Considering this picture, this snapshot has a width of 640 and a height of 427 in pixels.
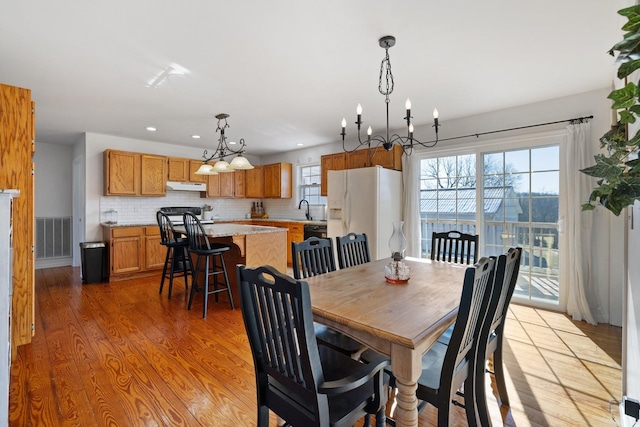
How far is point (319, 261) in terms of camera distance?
2.24 m

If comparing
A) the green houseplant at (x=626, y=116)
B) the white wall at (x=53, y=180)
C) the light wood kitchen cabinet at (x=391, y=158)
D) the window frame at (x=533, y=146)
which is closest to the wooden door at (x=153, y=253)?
the white wall at (x=53, y=180)

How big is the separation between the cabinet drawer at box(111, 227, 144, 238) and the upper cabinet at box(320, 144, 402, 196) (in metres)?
3.16

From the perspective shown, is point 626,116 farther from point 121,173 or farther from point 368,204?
point 121,173

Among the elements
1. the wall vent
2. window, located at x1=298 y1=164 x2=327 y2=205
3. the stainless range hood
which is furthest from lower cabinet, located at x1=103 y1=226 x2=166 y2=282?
window, located at x1=298 y1=164 x2=327 y2=205

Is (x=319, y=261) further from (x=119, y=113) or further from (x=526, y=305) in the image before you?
(x=119, y=113)

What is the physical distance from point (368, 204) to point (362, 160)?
0.93m

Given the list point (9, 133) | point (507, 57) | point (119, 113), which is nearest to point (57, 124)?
point (119, 113)

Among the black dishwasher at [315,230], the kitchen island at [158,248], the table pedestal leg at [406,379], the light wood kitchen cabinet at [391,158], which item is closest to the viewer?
the table pedestal leg at [406,379]

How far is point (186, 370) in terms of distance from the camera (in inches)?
87.1

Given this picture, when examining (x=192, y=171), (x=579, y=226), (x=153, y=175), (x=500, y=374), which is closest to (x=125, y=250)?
(x=153, y=175)

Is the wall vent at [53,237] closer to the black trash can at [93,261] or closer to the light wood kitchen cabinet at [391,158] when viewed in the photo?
the black trash can at [93,261]

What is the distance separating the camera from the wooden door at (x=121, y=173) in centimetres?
496

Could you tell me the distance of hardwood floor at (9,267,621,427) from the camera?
1.76 m

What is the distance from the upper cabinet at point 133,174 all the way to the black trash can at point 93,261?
0.89m
